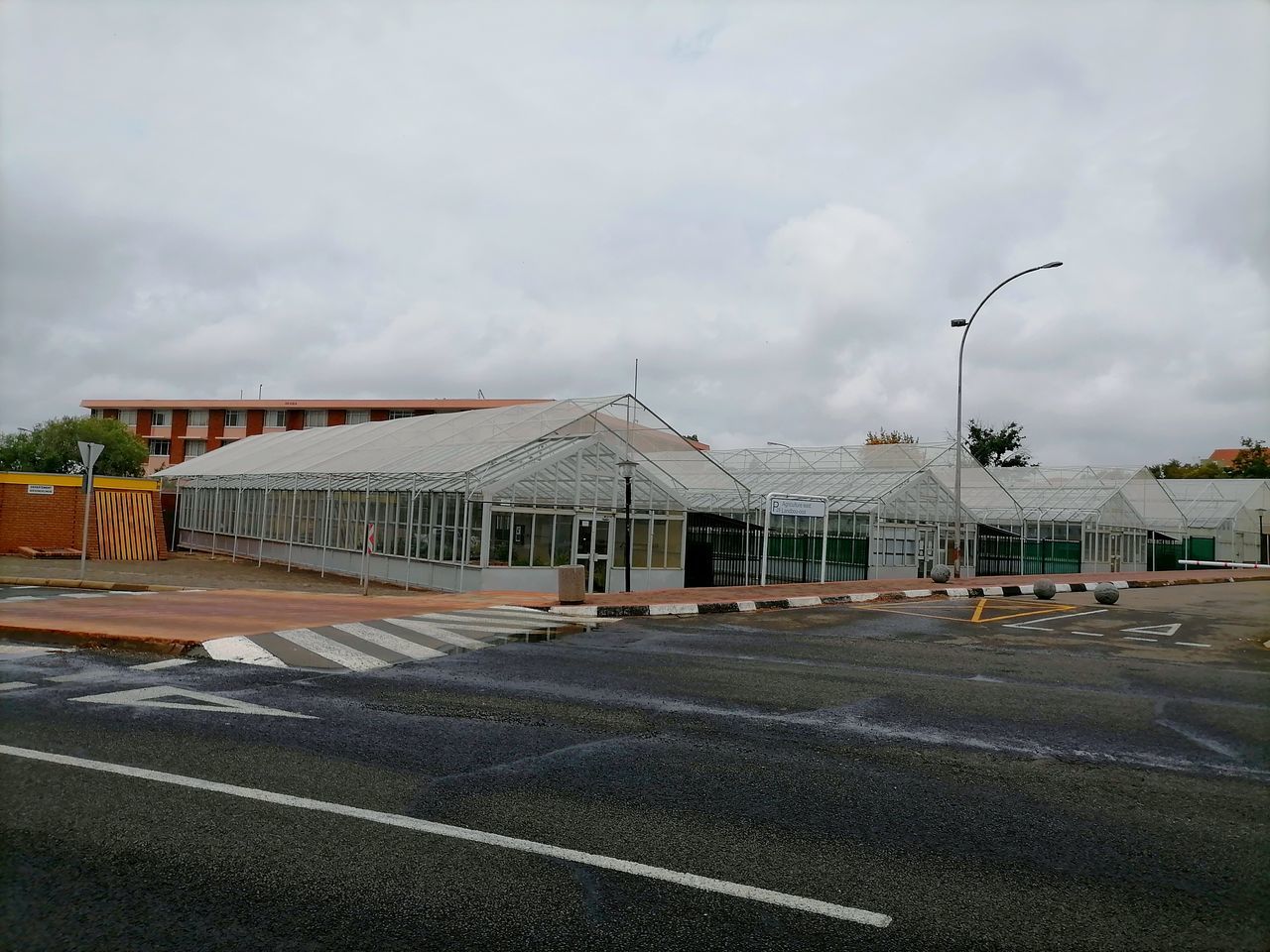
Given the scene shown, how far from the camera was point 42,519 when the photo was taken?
30719 millimetres

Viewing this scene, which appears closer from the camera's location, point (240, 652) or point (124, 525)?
point (240, 652)

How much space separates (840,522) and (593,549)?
12.6m

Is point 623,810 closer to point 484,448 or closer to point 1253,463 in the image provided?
point 484,448

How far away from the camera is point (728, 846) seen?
4.95 metres

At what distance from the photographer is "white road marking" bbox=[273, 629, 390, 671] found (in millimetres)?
10766

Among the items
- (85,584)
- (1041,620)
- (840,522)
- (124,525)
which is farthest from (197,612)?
(840,522)

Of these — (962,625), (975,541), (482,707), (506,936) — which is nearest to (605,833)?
(506,936)

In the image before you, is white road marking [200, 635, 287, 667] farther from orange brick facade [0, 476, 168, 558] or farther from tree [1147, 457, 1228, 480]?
tree [1147, 457, 1228, 480]

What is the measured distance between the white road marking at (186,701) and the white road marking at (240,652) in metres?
1.86

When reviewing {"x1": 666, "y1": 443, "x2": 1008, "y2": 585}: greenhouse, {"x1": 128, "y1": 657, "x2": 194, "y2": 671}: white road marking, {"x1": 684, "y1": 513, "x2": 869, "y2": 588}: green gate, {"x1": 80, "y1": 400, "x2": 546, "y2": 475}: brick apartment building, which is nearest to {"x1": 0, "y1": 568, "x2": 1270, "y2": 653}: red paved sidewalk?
{"x1": 128, "y1": 657, "x2": 194, "y2": 671}: white road marking

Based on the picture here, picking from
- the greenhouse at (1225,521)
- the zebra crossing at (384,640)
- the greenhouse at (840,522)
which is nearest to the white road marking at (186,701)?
the zebra crossing at (384,640)

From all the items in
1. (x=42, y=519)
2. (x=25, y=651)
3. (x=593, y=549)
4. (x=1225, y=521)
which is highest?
(x=1225, y=521)

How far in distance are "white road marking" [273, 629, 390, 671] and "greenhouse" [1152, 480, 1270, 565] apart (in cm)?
5525

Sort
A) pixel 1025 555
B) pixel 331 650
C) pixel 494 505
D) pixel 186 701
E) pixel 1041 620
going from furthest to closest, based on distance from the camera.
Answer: pixel 1025 555, pixel 494 505, pixel 1041 620, pixel 331 650, pixel 186 701
